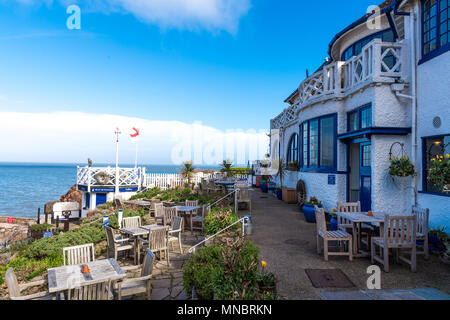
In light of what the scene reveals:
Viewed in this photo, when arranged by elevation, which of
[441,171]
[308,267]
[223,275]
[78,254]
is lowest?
[308,267]

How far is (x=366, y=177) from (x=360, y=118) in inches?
79.3

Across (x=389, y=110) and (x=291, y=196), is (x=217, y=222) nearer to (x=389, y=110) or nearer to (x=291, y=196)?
(x=389, y=110)

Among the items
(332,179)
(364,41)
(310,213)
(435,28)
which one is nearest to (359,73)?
(364,41)

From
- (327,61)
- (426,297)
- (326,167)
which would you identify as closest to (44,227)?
(326,167)

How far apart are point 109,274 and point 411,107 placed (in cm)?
839

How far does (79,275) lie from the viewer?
3.98 metres

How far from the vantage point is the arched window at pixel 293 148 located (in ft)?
50.0

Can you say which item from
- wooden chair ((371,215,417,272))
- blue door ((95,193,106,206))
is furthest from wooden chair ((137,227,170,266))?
blue door ((95,193,106,206))

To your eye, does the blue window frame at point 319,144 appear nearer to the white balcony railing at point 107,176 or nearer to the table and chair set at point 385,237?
the table and chair set at point 385,237

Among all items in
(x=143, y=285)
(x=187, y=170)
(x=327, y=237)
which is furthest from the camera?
(x=187, y=170)

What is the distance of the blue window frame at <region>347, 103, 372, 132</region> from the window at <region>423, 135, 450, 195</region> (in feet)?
5.55

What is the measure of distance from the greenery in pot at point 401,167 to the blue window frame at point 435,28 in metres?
2.68

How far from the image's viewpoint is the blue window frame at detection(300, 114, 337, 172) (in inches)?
401

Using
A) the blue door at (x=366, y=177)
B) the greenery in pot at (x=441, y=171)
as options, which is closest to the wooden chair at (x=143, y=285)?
the greenery in pot at (x=441, y=171)
